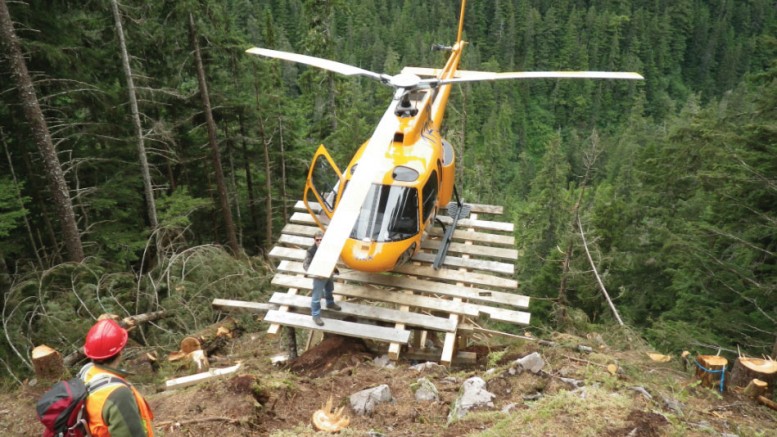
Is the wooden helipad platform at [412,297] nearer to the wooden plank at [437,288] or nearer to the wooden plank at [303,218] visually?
the wooden plank at [437,288]

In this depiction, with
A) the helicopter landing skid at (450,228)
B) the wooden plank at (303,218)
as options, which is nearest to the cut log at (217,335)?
the wooden plank at (303,218)

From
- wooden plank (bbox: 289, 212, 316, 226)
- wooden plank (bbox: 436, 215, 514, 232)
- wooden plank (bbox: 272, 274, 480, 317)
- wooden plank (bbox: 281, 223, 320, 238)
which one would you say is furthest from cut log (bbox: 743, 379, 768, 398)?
wooden plank (bbox: 289, 212, 316, 226)

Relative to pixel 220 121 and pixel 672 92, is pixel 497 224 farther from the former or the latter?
pixel 672 92

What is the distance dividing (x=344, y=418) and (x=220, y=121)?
15.4 meters

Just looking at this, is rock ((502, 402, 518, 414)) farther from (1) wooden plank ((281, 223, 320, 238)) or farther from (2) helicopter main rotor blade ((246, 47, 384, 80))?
(2) helicopter main rotor blade ((246, 47, 384, 80))

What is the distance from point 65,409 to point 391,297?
5.00m

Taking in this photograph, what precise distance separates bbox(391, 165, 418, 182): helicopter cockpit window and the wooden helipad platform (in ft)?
4.93

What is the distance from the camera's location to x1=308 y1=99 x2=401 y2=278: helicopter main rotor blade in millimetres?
5574

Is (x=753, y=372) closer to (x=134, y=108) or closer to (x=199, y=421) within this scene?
(x=199, y=421)

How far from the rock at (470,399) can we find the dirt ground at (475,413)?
0.32 ft

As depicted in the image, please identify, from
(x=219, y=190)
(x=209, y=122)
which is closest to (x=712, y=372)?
(x=209, y=122)

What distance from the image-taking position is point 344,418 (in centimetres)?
534

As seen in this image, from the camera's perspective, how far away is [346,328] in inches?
280

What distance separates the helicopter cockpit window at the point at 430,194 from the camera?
813 cm
